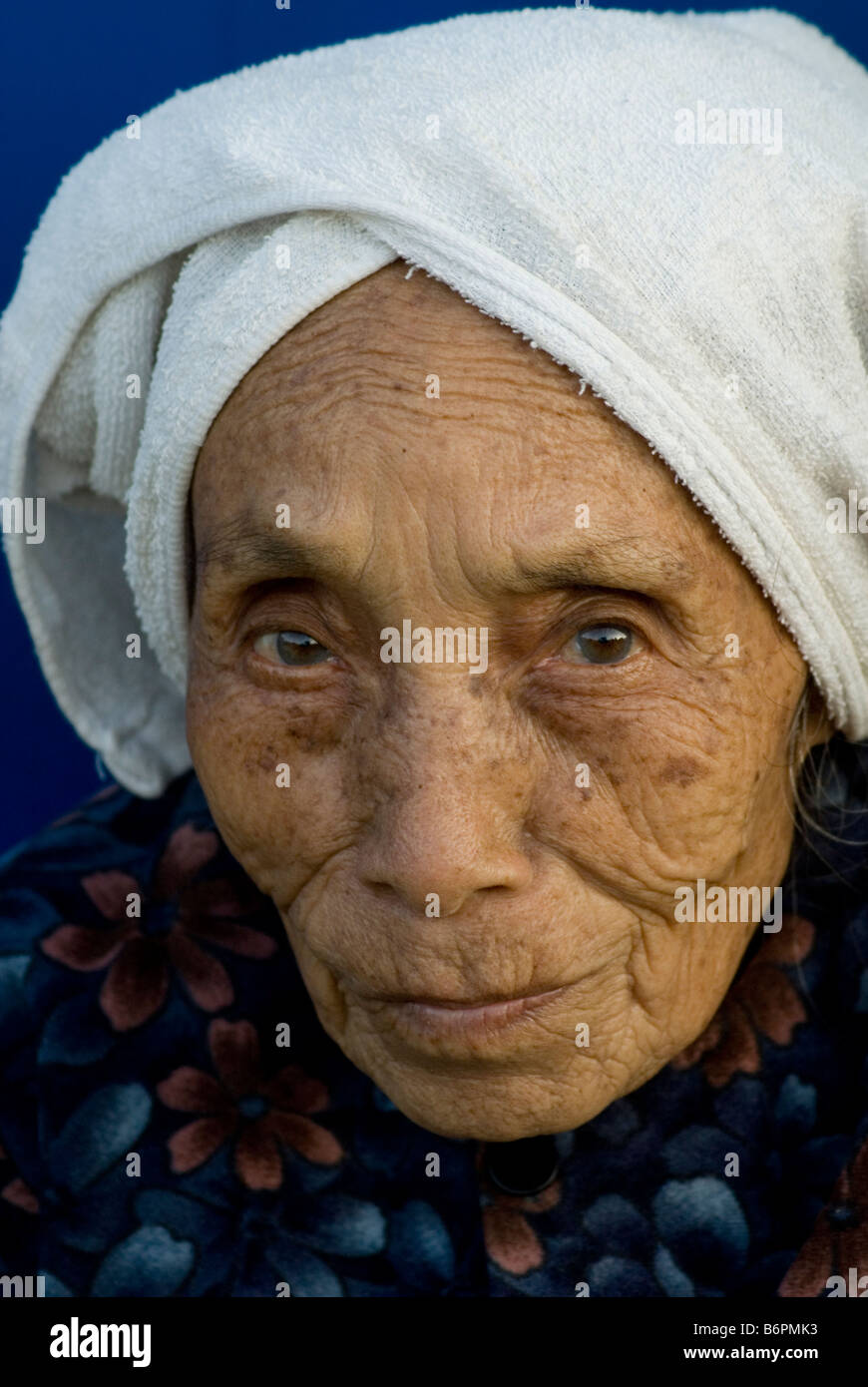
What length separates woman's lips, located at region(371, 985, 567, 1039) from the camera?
5.08 feet

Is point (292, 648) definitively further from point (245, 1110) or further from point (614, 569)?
point (245, 1110)

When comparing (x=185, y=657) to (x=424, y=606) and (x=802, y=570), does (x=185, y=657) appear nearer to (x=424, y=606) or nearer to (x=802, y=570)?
(x=424, y=606)

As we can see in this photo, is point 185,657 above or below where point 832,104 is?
below

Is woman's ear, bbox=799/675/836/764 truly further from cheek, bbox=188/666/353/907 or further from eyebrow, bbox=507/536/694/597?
cheek, bbox=188/666/353/907

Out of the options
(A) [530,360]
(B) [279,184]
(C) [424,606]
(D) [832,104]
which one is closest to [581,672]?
(C) [424,606]

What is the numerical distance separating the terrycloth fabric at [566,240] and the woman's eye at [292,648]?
8.2 inches

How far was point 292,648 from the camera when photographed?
5.37ft

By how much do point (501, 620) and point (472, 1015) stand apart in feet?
1.43

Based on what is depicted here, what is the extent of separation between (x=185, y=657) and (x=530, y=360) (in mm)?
718

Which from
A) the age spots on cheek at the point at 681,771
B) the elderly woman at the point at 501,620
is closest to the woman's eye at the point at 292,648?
the elderly woman at the point at 501,620

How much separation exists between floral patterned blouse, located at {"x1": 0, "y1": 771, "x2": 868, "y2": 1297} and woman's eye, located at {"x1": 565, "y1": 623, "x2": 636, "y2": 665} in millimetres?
544

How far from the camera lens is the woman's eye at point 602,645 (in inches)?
60.4

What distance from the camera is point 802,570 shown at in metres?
1.55

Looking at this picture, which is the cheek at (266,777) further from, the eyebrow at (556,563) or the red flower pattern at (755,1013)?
the red flower pattern at (755,1013)
